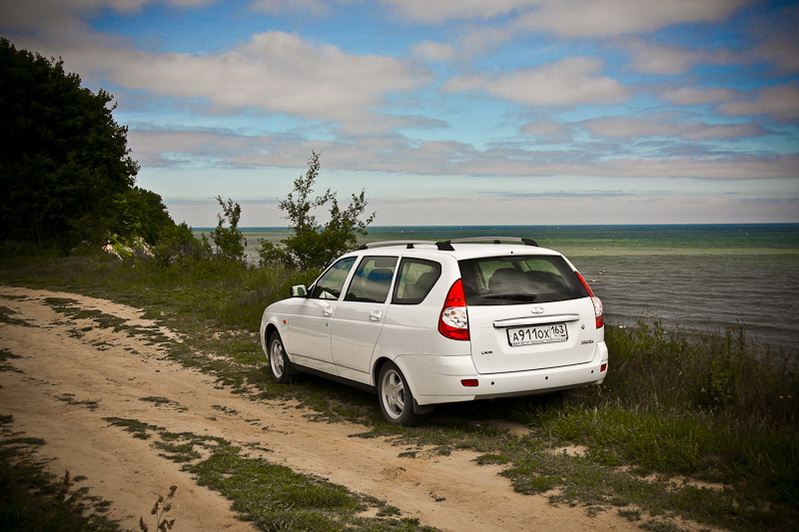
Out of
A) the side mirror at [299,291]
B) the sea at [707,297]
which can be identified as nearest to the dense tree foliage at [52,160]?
the sea at [707,297]

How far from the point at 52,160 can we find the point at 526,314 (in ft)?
125

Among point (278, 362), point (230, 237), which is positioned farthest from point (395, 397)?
point (230, 237)

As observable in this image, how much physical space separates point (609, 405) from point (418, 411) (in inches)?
80.0

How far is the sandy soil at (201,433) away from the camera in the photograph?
15.2 feet

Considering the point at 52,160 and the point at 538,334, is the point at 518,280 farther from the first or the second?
the point at 52,160

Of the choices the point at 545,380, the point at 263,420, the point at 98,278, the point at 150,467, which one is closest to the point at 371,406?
the point at 263,420

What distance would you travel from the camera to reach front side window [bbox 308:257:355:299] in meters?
8.27

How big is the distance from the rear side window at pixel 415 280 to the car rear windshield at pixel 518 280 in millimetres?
338

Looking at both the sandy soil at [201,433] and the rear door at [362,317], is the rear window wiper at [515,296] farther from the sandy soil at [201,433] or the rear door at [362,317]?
the sandy soil at [201,433]

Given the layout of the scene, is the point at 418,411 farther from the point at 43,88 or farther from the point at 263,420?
the point at 43,88

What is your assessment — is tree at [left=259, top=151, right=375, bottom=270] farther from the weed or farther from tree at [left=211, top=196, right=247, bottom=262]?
the weed

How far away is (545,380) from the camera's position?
6398 mm

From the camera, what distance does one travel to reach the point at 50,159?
3756cm

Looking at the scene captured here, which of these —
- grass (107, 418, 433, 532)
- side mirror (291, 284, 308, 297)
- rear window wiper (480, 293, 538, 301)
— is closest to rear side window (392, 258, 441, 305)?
rear window wiper (480, 293, 538, 301)
